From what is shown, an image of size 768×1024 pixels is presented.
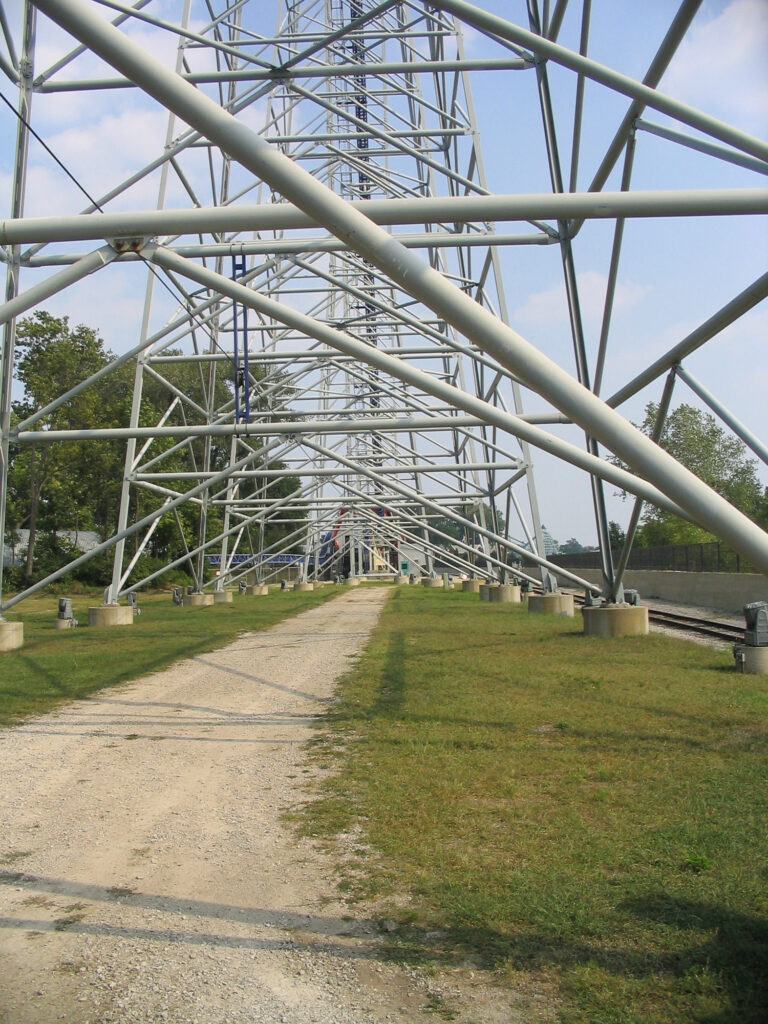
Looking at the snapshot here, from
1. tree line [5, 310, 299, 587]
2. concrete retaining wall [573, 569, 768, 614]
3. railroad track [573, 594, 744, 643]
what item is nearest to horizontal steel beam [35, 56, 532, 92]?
railroad track [573, 594, 744, 643]

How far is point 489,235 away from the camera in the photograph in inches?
467

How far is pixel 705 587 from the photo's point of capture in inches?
1137

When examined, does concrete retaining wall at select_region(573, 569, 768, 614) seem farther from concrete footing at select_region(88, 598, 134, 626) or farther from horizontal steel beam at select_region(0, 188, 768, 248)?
horizontal steel beam at select_region(0, 188, 768, 248)

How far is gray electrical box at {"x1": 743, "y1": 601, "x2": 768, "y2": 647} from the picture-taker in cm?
1077

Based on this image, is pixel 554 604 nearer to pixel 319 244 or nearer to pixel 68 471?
pixel 319 244

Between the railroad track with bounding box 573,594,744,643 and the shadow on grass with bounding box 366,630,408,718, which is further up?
the railroad track with bounding box 573,594,744,643

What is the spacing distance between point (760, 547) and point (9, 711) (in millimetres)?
7797

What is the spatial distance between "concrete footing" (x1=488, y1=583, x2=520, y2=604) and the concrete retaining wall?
596cm

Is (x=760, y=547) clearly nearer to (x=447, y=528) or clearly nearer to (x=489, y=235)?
(x=489, y=235)

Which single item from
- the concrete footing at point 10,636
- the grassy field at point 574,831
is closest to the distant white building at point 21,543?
the concrete footing at point 10,636

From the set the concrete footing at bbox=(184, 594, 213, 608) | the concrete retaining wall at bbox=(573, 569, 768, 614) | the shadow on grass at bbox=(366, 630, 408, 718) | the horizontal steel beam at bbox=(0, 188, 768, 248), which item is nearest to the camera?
the horizontal steel beam at bbox=(0, 188, 768, 248)

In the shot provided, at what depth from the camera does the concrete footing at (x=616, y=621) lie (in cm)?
1459

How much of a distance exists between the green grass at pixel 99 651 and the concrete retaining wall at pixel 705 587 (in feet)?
40.3

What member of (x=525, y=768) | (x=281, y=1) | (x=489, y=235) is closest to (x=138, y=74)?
(x=525, y=768)
